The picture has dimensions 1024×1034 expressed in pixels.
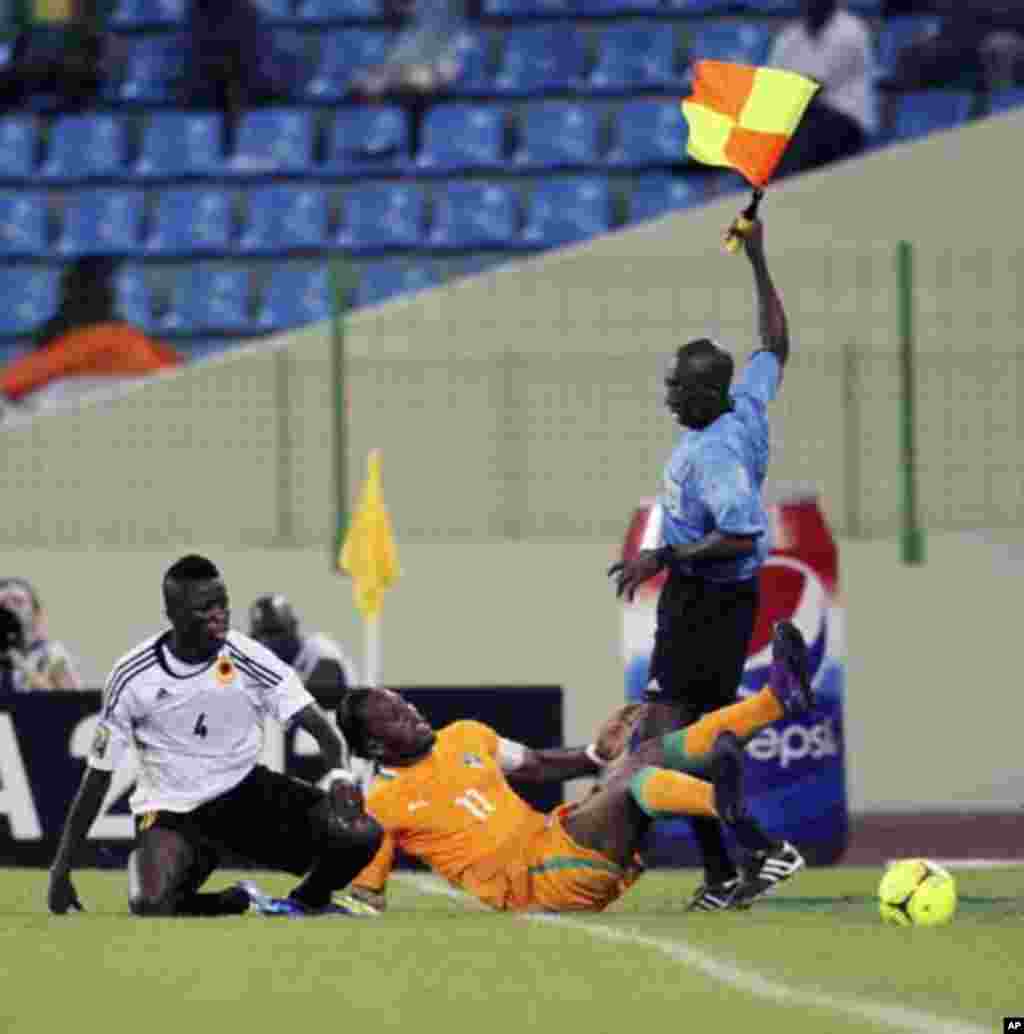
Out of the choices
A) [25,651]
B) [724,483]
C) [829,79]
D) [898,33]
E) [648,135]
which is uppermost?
[898,33]

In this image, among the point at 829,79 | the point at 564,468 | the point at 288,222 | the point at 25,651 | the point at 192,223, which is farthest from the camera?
the point at 192,223

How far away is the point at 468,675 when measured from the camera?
58.3 feet

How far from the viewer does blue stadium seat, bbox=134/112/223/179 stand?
2094cm

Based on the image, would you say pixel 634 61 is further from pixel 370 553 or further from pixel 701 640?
pixel 701 640

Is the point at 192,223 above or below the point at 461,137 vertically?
below

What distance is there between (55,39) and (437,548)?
236 inches

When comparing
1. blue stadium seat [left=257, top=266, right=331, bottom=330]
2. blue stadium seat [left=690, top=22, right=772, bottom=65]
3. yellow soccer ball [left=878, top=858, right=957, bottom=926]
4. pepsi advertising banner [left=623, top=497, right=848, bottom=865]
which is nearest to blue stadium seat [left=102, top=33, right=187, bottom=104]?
blue stadium seat [left=257, top=266, right=331, bottom=330]

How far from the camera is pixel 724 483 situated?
10359 mm

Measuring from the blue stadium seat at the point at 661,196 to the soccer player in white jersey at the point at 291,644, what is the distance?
4.62 metres

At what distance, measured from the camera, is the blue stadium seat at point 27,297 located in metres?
20.2

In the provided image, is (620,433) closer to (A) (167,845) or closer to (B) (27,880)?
(B) (27,880)

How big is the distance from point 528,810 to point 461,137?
10.6m

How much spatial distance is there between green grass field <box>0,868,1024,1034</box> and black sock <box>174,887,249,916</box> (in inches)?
27.3

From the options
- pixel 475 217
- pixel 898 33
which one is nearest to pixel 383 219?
pixel 475 217
